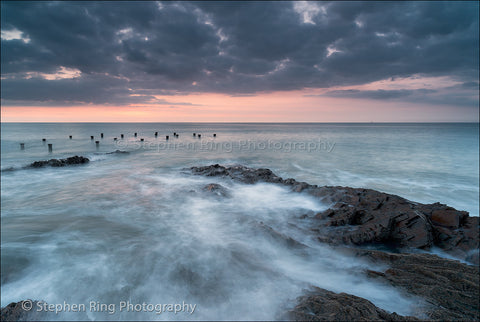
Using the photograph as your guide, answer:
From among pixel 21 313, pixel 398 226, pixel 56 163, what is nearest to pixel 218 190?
pixel 398 226

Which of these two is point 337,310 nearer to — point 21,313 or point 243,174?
point 21,313

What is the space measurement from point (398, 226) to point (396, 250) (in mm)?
777

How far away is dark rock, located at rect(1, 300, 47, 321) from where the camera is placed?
3.49m

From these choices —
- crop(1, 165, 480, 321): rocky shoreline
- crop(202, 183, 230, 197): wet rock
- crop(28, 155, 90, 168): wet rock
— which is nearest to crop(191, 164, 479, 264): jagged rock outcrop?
crop(1, 165, 480, 321): rocky shoreline

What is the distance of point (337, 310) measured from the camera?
3.26 metres

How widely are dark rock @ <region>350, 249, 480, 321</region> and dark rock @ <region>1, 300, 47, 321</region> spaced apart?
20.4 ft

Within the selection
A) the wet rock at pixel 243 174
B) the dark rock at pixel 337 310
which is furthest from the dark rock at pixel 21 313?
the wet rock at pixel 243 174

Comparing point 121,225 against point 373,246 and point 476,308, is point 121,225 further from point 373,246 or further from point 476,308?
point 476,308

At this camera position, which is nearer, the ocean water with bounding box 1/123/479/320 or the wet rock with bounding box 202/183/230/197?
the ocean water with bounding box 1/123/479/320

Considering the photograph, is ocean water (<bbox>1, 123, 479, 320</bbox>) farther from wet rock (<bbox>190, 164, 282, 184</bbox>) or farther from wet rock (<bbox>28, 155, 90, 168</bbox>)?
wet rock (<bbox>28, 155, 90, 168</bbox>)

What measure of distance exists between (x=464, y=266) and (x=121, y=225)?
367 inches

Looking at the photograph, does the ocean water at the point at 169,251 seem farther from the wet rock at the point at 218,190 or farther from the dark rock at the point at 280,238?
the wet rock at the point at 218,190

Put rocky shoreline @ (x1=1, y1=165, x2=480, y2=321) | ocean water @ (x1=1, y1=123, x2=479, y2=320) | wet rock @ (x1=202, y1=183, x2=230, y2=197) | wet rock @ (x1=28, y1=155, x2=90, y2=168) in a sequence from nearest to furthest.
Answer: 1. rocky shoreline @ (x1=1, y1=165, x2=480, y2=321)
2. ocean water @ (x1=1, y1=123, x2=479, y2=320)
3. wet rock @ (x1=202, y1=183, x2=230, y2=197)
4. wet rock @ (x1=28, y1=155, x2=90, y2=168)

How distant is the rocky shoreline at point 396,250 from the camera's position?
3.40 metres
